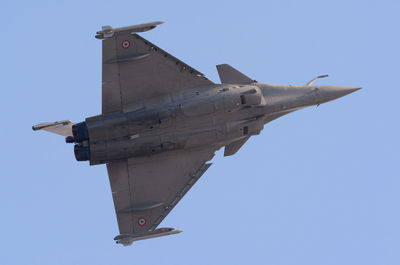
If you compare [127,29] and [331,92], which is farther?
[331,92]

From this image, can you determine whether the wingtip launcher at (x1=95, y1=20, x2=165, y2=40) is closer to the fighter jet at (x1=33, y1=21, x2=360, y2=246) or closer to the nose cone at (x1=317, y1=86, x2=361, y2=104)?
the fighter jet at (x1=33, y1=21, x2=360, y2=246)

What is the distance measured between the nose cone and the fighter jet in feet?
0.13

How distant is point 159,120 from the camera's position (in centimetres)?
3241

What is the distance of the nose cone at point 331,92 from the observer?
33906mm

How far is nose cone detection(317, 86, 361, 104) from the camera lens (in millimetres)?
33906

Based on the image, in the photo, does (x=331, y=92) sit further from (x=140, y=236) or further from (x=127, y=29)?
(x=140, y=236)

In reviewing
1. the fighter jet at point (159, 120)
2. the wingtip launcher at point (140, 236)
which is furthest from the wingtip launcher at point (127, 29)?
the wingtip launcher at point (140, 236)

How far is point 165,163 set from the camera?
3366 centimetres

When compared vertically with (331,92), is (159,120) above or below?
below

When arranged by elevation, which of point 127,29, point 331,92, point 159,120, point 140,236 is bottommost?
point 140,236

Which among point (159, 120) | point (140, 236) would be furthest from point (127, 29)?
point (140, 236)

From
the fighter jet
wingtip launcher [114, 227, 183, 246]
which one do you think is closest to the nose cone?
the fighter jet

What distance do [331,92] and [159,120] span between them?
727cm

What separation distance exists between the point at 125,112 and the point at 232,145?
15.3ft
